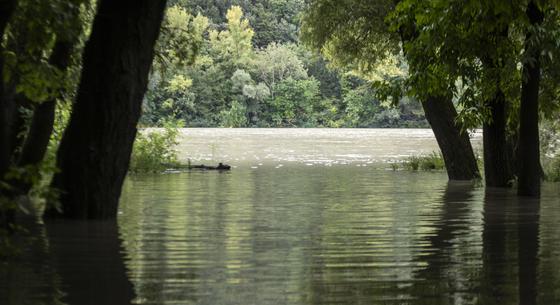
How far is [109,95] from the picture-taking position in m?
12.3

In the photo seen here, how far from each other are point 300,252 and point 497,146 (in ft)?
36.2

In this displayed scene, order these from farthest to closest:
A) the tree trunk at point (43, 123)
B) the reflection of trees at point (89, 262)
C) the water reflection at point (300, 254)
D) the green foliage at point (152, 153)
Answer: the green foliage at point (152, 153), the tree trunk at point (43, 123), the water reflection at point (300, 254), the reflection of trees at point (89, 262)

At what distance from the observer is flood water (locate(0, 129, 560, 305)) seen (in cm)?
789

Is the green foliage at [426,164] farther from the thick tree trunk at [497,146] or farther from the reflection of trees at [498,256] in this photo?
the reflection of trees at [498,256]

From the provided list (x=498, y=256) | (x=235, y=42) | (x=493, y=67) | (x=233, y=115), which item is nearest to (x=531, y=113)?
(x=493, y=67)

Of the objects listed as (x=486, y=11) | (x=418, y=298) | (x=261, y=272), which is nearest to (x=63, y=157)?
(x=261, y=272)

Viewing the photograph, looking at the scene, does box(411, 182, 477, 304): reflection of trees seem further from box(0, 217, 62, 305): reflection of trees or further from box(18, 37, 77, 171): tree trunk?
box(18, 37, 77, 171): tree trunk

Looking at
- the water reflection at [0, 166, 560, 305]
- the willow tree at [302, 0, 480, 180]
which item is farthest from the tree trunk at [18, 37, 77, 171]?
the willow tree at [302, 0, 480, 180]

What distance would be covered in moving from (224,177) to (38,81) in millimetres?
15911

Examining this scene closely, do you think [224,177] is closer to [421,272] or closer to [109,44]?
[109,44]

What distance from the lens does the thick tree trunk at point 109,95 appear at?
12.2 m

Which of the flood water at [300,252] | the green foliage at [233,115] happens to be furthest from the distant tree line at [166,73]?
the green foliage at [233,115]

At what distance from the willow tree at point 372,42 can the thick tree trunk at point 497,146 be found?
2.48m

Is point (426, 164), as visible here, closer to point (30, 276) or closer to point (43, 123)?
point (43, 123)
